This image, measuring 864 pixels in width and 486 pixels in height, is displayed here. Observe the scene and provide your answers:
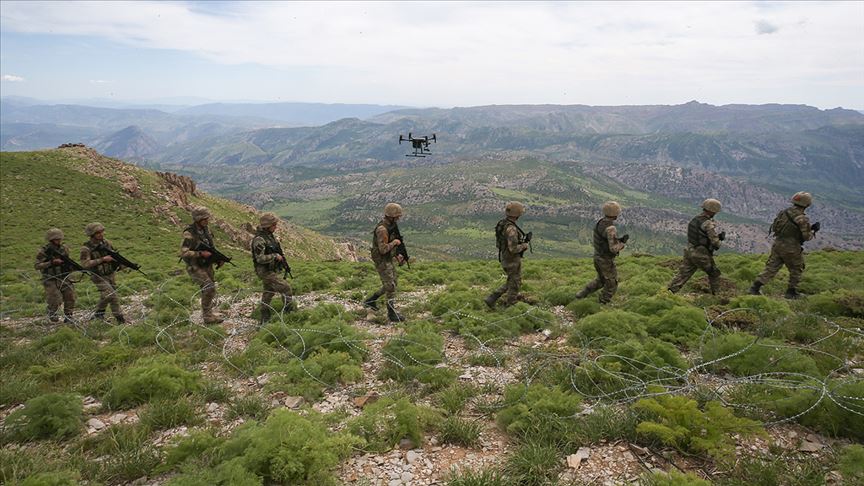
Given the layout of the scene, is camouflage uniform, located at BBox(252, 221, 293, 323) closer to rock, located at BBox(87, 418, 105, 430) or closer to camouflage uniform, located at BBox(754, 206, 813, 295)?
rock, located at BBox(87, 418, 105, 430)

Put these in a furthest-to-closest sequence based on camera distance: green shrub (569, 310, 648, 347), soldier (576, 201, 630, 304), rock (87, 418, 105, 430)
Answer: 1. soldier (576, 201, 630, 304)
2. green shrub (569, 310, 648, 347)
3. rock (87, 418, 105, 430)

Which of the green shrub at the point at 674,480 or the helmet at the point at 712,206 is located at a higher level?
the helmet at the point at 712,206

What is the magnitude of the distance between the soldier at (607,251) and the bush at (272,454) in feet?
30.3

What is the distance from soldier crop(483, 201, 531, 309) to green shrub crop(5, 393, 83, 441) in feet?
32.6

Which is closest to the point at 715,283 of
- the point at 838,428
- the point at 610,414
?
the point at 838,428

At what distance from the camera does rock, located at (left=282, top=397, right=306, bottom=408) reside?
766cm

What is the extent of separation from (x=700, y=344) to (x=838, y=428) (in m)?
3.15

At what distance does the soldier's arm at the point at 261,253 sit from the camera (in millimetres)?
11789

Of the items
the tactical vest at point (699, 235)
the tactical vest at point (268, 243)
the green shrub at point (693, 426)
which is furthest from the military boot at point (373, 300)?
the tactical vest at point (699, 235)

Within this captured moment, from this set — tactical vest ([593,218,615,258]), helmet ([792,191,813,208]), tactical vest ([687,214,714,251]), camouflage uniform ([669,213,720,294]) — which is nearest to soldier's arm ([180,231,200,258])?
tactical vest ([593,218,615,258])

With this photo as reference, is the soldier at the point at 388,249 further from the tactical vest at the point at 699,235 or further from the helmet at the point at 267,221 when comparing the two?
the tactical vest at the point at 699,235

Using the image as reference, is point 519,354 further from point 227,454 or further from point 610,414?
point 227,454

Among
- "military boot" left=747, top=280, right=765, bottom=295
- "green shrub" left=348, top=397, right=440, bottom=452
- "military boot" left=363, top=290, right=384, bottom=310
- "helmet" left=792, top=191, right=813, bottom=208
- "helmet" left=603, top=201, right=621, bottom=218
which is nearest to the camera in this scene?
"green shrub" left=348, top=397, right=440, bottom=452

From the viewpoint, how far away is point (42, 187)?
44781 millimetres
